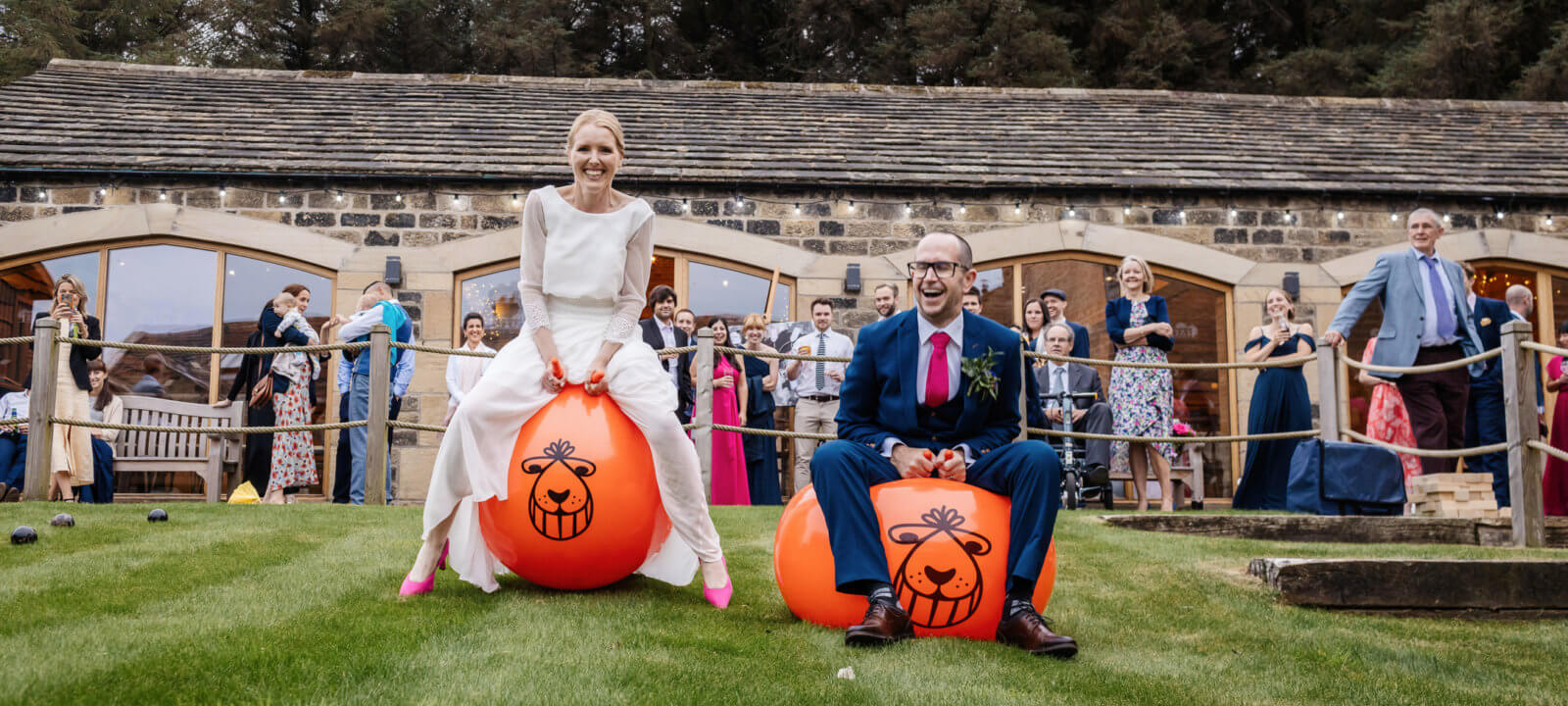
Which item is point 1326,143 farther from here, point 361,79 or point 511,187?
point 361,79

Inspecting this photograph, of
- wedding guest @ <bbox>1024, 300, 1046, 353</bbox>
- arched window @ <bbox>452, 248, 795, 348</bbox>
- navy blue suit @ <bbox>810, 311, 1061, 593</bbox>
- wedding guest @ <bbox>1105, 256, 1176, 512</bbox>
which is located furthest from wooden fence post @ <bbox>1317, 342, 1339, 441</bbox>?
navy blue suit @ <bbox>810, 311, 1061, 593</bbox>

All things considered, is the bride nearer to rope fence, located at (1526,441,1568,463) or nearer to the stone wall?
rope fence, located at (1526,441,1568,463)

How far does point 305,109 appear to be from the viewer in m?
13.1

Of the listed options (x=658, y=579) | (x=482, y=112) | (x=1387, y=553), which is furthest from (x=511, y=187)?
(x=1387, y=553)

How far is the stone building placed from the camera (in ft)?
37.0

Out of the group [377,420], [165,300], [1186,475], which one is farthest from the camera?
[165,300]

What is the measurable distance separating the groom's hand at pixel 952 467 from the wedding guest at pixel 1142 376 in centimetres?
546

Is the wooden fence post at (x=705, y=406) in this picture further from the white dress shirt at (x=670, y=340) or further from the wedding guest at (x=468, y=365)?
the wedding guest at (x=468, y=365)

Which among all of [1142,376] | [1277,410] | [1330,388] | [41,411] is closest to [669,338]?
[1142,376]

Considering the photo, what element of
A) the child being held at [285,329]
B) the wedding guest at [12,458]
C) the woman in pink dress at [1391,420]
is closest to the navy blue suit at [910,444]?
the woman in pink dress at [1391,420]

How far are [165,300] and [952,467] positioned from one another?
9918 millimetres

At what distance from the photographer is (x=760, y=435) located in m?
9.98

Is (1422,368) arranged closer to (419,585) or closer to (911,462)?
(911,462)

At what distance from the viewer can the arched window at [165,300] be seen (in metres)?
11.3
